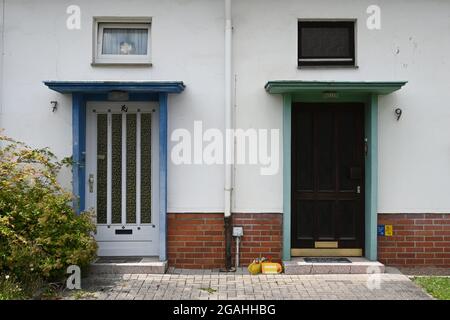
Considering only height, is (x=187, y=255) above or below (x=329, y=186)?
below

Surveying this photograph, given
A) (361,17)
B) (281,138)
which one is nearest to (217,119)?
(281,138)

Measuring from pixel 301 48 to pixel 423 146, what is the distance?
2.31 meters

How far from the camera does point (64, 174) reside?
25.5ft

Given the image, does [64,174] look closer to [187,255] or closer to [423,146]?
[187,255]

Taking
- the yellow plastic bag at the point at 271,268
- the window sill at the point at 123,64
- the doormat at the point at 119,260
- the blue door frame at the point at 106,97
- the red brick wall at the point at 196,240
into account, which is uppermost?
the window sill at the point at 123,64

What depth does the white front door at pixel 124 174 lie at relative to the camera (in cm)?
793

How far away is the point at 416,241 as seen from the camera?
783 cm

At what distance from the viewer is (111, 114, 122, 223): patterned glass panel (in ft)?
26.1

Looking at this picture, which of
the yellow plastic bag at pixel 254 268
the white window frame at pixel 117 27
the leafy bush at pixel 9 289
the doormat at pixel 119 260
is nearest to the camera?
the leafy bush at pixel 9 289

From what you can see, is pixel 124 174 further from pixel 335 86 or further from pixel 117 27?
pixel 335 86

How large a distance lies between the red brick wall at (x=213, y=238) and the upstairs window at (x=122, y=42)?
2.47 m

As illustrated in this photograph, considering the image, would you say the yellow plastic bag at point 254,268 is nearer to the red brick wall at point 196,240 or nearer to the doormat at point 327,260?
the red brick wall at point 196,240

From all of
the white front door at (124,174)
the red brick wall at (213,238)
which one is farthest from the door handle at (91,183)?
the red brick wall at (213,238)

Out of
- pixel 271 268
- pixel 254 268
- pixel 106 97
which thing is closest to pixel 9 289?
pixel 106 97
